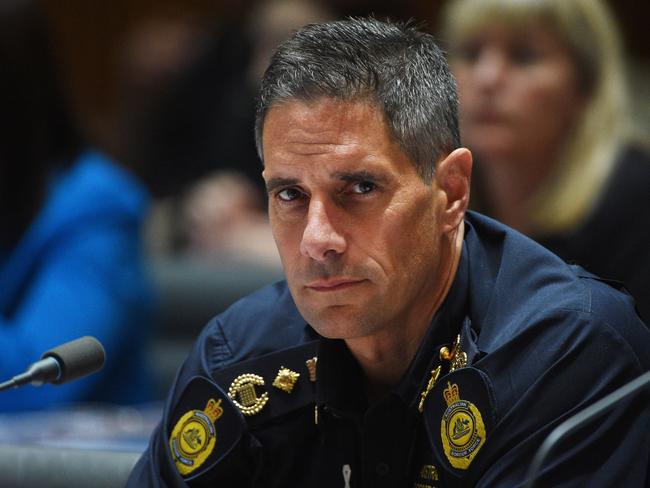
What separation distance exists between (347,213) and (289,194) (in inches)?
4.1

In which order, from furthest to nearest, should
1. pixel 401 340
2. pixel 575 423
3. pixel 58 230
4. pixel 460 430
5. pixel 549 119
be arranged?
pixel 549 119 → pixel 58 230 → pixel 401 340 → pixel 460 430 → pixel 575 423

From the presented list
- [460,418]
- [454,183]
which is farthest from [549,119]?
[460,418]

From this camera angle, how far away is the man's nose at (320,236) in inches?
71.8

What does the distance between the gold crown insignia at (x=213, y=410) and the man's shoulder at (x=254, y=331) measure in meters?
0.07

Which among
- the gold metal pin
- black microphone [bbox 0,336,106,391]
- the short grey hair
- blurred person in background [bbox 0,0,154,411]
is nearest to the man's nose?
the short grey hair

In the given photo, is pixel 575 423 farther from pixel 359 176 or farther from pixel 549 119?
pixel 549 119

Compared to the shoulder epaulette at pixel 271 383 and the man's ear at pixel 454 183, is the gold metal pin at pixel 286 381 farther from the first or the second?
the man's ear at pixel 454 183

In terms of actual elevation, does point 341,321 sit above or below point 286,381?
above

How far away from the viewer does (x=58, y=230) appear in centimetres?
331

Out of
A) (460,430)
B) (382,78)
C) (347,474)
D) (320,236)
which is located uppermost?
(382,78)

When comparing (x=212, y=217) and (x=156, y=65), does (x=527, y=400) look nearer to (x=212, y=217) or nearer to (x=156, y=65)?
(x=212, y=217)

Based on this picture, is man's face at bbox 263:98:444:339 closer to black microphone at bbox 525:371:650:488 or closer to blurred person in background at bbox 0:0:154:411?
black microphone at bbox 525:371:650:488

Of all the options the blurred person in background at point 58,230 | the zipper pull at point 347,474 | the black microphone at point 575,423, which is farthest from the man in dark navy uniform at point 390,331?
the blurred person in background at point 58,230

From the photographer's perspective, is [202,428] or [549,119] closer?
[202,428]
